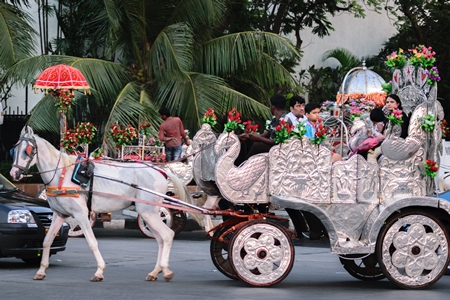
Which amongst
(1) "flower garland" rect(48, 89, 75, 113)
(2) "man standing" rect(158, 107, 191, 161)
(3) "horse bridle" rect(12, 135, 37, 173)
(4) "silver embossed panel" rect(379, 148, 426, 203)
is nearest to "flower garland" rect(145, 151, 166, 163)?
(2) "man standing" rect(158, 107, 191, 161)

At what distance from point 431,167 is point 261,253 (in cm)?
217

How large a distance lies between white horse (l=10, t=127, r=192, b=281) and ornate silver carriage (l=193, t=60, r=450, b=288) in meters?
0.96

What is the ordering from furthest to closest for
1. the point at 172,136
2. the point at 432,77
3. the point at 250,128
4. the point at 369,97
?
the point at 172,136 < the point at 369,97 < the point at 250,128 < the point at 432,77

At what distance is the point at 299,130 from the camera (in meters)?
10.9

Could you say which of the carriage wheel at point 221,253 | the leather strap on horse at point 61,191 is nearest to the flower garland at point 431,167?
the carriage wheel at point 221,253

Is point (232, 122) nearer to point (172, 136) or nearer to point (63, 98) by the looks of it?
point (172, 136)

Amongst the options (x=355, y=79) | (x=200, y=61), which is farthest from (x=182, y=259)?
(x=200, y=61)

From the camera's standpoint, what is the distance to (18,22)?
77.0 feet

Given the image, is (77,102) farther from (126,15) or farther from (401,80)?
(401,80)

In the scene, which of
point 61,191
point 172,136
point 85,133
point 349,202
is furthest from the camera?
point 172,136

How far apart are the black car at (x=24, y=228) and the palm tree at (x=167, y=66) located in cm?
842

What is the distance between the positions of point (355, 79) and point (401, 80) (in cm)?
776

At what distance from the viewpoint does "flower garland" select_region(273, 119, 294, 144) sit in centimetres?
1084

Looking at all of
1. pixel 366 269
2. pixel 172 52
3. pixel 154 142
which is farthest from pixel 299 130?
pixel 172 52
